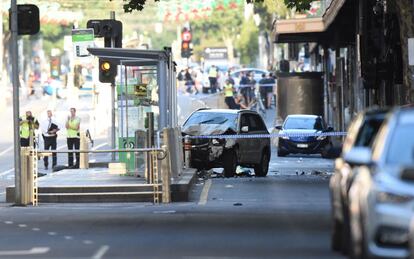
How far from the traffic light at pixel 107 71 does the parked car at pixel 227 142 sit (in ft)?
7.23

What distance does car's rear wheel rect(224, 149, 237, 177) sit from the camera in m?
28.7

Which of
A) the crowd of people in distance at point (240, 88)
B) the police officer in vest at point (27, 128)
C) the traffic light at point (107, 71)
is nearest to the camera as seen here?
the traffic light at point (107, 71)

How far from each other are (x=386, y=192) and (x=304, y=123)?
3093cm

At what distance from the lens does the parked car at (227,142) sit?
1123 inches

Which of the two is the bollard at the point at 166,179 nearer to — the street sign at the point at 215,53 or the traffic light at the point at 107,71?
the traffic light at the point at 107,71

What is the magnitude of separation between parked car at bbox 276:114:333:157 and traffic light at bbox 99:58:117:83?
11.7 metres

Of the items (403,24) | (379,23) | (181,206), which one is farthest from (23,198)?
(379,23)

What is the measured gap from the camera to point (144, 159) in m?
23.2

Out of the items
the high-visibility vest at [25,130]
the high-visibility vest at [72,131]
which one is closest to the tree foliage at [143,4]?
the high-visibility vest at [72,131]

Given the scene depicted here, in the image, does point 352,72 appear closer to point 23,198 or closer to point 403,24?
point 403,24

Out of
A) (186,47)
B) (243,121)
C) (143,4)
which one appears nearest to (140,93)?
(143,4)

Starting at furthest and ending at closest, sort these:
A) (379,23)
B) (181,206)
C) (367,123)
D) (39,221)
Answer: (379,23), (181,206), (39,221), (367,123)

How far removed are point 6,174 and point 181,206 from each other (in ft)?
46.9

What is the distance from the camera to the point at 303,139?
40.2 meters
